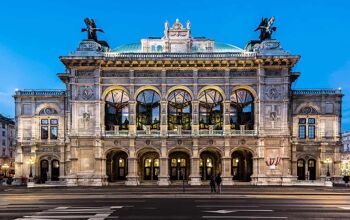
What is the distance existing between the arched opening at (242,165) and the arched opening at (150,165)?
11.3 m

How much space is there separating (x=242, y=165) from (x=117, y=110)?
66.6 ft

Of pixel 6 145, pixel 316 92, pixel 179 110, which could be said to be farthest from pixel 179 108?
pixel 6 145

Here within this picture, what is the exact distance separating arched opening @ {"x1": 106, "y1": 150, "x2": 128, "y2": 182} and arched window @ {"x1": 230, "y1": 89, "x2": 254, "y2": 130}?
1730 cm

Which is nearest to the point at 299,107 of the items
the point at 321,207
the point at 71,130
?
the point at 71,130

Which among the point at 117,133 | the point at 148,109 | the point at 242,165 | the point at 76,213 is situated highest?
the point at 148,109

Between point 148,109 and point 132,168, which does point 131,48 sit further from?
point 132,168

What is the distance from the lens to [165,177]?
67.1m

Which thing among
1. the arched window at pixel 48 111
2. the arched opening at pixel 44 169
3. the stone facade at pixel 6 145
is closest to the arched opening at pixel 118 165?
the arched opening at pixel 44 169

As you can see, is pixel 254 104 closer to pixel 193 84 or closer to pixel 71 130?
pixel 193 84

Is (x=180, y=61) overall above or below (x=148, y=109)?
above

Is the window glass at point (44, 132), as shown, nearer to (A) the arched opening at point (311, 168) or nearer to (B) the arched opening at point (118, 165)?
(B) the arched opening at point (118, 165)

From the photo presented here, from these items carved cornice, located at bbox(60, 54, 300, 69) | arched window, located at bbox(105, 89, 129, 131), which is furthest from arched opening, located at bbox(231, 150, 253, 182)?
arched window, located at bbox(105, 89, 129, 131)

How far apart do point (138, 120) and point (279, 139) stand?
19.3 metres

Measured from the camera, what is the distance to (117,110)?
2746 inches
